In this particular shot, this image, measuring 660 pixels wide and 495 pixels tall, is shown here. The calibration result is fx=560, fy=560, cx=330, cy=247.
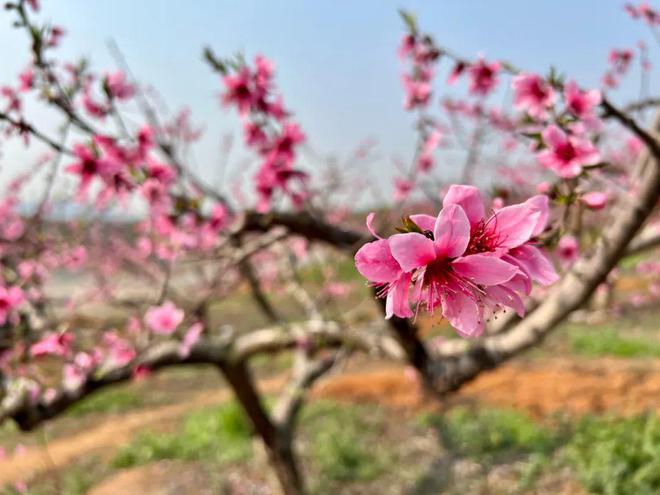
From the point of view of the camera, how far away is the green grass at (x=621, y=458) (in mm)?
4047

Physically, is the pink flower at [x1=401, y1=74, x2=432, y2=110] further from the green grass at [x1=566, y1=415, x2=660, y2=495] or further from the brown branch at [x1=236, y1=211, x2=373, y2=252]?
the green grass at [x1=566, y1=415, x2=660, y2=495]

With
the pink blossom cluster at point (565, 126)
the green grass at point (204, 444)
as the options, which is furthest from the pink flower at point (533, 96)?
the green grass at point (204, 444)

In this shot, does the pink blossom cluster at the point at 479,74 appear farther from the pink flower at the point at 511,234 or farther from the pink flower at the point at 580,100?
the pink flower at the point at 511,234

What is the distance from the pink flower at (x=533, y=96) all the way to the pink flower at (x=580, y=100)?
60 mm

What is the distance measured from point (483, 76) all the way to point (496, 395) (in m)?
5.76

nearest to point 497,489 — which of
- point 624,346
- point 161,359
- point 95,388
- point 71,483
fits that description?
point 161,359

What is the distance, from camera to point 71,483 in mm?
6309

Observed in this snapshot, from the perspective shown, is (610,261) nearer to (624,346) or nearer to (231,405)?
(231,405)

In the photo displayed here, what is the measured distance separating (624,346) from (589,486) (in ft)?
20.3

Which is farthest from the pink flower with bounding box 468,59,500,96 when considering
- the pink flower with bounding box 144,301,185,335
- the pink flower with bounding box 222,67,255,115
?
the pink flower with bounding box 144,301,185,335

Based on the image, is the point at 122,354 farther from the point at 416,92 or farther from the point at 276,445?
the point at 416,92

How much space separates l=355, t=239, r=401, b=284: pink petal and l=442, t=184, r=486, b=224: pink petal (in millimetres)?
101

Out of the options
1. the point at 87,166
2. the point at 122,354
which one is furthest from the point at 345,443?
the point at 87,166

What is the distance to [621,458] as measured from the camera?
4.29 meters
